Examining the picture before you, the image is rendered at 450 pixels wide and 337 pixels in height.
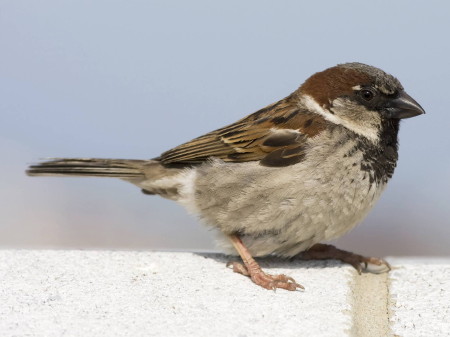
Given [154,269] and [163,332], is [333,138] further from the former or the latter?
[163,332]

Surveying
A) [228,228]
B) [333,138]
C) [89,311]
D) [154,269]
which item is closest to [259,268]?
[228,228]

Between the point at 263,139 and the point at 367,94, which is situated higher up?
the point at 367,94

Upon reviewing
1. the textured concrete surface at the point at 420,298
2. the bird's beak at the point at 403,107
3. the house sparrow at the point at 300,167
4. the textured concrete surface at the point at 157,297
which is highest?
the bird's beak at the point at 403,107

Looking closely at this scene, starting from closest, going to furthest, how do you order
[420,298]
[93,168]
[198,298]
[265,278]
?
[198,298] → [420,298] → [265,278] → [93,168]

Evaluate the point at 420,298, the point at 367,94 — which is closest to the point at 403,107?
the point at 367,94

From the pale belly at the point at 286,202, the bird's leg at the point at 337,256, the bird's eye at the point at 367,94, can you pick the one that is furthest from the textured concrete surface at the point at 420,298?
the bird's eye at the point at 367,94

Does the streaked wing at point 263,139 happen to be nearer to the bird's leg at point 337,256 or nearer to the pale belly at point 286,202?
the pale belly at point 286,202

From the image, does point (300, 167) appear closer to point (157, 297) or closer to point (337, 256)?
point (337, 256)

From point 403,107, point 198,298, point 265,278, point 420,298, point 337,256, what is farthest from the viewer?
point 337,256
